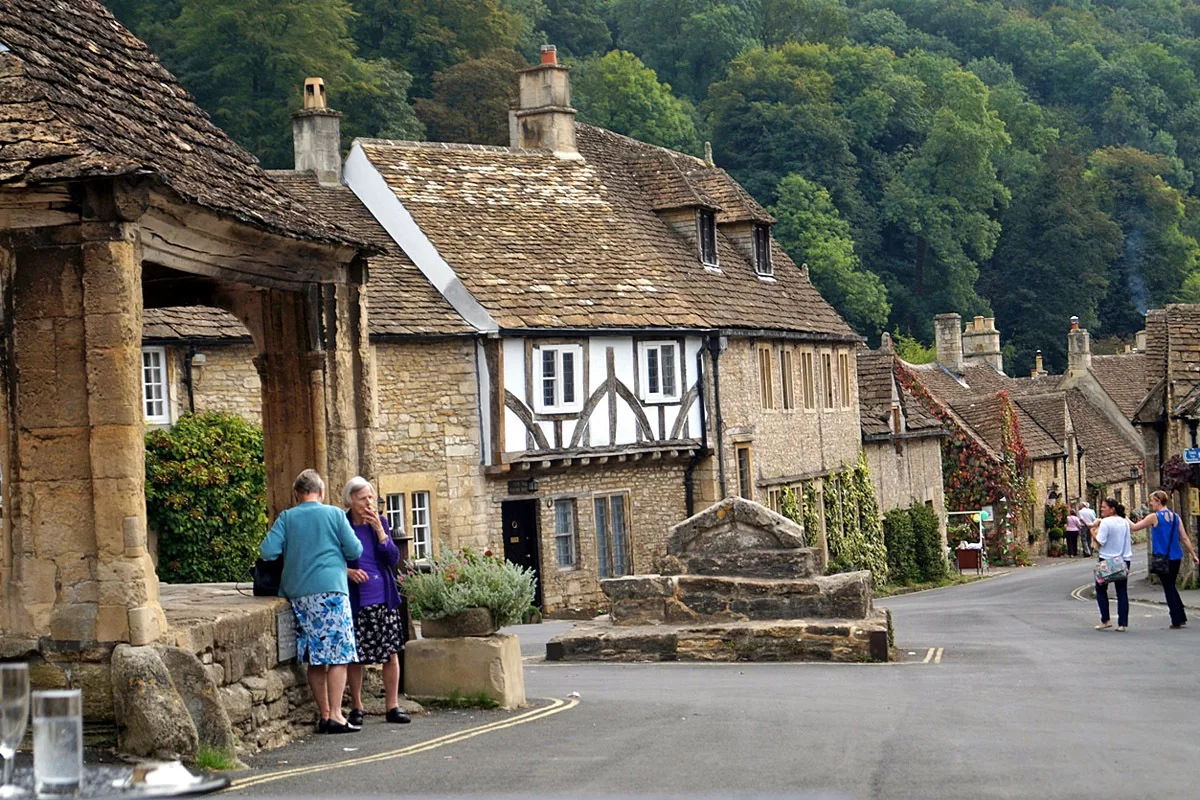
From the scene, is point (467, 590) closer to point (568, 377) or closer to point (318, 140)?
point (568, 377)

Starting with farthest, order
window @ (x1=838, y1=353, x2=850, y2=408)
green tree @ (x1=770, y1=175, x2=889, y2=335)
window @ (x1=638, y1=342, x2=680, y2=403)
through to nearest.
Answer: green tree @ (x1=770, y1=175, x2=889, y2=335) → window @ (x1=838, y1=353, x2=850, y2=408) → window @ (x1=638, y1=342, x2=680, y2=403)

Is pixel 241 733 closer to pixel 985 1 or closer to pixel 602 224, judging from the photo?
pixel 602 224

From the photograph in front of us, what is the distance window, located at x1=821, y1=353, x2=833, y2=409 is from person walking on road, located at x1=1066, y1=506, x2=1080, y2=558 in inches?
683

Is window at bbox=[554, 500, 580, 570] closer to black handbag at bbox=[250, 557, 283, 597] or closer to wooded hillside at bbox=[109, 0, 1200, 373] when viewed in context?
black handbag at bbox=[250, 557, 283, 597]

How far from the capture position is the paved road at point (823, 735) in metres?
9.59

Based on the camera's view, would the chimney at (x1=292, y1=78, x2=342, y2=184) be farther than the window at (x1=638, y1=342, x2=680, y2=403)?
No

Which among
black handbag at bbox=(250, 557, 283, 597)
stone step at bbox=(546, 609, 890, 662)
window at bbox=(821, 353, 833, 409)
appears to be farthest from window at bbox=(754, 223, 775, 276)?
black handbag at bbox=(250, 557, 283, 597)

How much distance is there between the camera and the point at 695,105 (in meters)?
91.6

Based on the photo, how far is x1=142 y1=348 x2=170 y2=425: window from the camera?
26.8 meters

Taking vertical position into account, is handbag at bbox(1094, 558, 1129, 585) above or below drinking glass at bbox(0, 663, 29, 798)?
below

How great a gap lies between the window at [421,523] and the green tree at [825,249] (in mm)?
48430

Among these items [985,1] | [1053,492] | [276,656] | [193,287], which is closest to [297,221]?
[193,287]

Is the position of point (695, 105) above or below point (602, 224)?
above

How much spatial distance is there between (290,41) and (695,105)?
3849 centimetres
